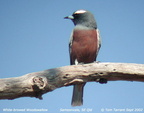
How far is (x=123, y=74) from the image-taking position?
208 inches

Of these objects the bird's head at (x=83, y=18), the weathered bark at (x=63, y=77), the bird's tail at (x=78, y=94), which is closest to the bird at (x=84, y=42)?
the bird's head at (x=83, y=18)

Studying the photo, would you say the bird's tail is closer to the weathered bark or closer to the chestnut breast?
the chestnut breast

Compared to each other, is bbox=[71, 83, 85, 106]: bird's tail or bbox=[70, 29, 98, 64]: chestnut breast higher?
bbox=[70, 29, 98, 64]: chestnut breast

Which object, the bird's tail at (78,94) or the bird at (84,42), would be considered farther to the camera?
the bird at (84,42)

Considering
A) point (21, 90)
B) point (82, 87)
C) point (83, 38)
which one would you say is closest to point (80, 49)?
point (83, 38)

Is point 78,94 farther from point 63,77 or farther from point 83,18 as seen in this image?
point 83,18

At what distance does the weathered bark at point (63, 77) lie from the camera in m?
4.66

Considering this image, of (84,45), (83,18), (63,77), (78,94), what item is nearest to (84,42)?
(84,45)

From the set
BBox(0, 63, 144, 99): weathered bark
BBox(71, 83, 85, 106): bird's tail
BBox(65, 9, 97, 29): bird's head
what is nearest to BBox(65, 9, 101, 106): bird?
BBox(65, 9, 97, 29): bird's head

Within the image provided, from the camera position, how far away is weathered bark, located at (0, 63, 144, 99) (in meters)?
4.66

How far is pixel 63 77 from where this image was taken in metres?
5.12

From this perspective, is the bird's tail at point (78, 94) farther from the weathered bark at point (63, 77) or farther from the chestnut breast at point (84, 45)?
the weathered bark at point (63, 77)

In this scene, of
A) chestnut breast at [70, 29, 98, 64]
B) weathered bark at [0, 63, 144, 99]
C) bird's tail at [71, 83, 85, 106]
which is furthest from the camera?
chestnut breast at [70, 29, 98, 64]

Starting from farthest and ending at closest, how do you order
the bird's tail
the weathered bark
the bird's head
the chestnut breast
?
the bird's head, the chestnut breast, the bird's tail, the weathered bark
